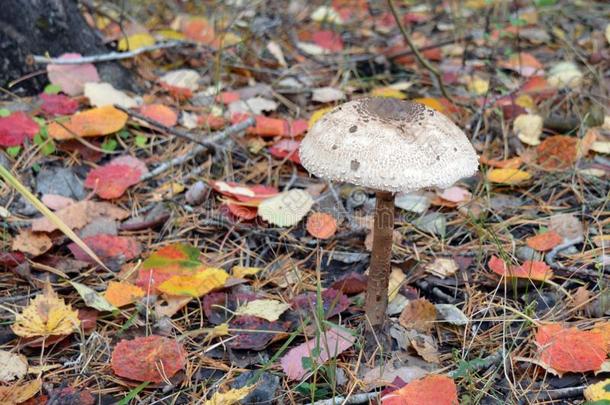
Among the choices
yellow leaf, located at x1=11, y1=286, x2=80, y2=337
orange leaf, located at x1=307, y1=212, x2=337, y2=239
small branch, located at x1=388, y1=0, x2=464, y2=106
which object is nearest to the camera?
yellow leaf, located at x1=11, y1=286, x2=80, y2=337

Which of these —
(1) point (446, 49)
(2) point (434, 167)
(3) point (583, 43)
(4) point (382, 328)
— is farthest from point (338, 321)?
(3) point (583, 43)

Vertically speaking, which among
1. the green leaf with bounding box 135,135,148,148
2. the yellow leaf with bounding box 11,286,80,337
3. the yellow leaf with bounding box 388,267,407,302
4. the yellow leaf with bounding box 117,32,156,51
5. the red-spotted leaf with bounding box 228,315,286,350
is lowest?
the yellow leaf with bounding box 388,267,407,302

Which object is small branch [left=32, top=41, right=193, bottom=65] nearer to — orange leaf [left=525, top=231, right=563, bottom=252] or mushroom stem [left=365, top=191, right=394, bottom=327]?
mushroom stem [left=365, top=191, right=394, bottom=327]

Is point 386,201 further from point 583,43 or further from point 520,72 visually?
point 583,43

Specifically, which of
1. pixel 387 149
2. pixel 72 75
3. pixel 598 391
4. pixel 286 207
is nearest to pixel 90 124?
pixel 72 75

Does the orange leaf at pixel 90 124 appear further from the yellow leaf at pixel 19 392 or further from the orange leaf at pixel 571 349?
the orange leaf at pixel 571 349

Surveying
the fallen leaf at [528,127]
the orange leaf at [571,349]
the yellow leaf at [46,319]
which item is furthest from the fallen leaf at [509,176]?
the yellow leaf at [46,319]

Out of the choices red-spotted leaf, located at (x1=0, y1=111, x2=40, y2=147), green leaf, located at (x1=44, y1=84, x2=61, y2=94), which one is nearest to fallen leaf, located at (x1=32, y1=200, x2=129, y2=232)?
red-spotted leaf, located at (x1=0, y1=111, x2=40, y2=147)
